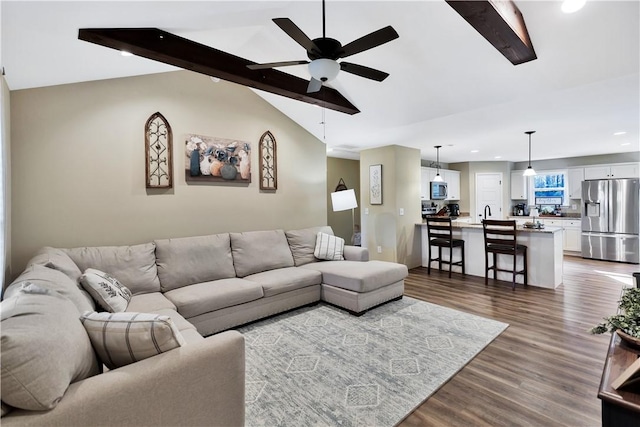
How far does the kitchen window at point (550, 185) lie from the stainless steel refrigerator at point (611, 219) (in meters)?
1.04

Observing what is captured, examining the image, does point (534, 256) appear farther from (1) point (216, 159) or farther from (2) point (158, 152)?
(2) point (158, 152)

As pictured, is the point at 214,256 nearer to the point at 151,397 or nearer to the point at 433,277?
the point at 151,397

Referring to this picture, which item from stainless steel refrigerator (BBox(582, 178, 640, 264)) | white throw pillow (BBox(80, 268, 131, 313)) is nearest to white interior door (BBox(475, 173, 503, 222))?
stainless steel refrigerator (BBox(582, 178, 640, 264))

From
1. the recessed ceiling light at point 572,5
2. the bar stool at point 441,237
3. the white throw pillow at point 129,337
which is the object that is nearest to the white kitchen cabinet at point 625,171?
the bar stool at point 441,237

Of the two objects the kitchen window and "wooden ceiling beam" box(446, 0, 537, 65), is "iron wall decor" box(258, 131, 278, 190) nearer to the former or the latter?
"wooden ceiling beam" box(446, 0, 537, 65)

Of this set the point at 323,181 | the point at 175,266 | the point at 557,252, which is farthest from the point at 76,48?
the point at 557,252

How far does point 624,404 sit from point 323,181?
441 centimetres

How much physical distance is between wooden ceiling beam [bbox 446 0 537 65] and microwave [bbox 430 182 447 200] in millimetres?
4777

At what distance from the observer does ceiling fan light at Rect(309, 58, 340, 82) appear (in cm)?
201

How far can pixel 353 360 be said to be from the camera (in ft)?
7.97

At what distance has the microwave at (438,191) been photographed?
7219 millimetres

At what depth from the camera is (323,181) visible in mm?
5098

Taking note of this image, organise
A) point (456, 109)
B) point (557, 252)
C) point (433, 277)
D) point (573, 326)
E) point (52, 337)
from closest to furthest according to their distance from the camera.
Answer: point (52, 337)
point (573, 326)
point (456, 109)
point (557, 252)
point (433, 277)

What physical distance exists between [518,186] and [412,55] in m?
6.81
